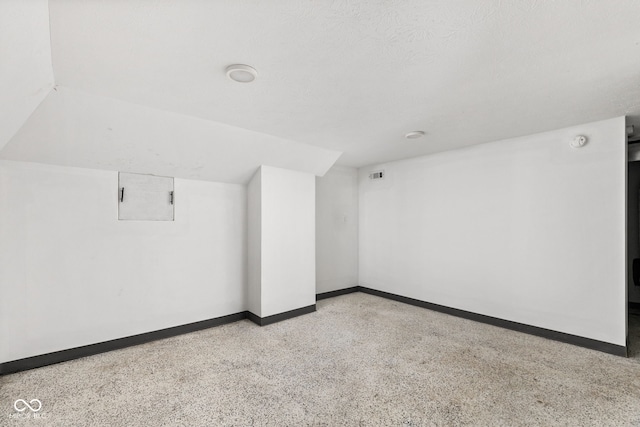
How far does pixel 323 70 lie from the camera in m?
1.98

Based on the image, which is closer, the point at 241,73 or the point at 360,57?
the point at 360,57

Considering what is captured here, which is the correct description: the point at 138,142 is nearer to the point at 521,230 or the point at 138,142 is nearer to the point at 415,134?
the point at 415,134

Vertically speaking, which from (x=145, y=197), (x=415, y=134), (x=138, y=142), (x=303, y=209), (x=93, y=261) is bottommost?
(x=93, y=261)

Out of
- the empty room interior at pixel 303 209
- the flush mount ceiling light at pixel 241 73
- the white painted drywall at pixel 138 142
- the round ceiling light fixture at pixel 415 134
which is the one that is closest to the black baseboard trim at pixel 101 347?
the empty room interior at pixel 303 209

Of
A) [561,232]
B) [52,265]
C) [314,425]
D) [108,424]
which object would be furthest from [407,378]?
[52,265]

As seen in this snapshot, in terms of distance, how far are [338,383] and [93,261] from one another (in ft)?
8.92

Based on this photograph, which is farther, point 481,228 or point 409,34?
point 481,228

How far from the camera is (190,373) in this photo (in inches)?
99.2

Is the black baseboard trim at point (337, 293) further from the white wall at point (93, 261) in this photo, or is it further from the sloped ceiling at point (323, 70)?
the sloped ceiling at point (323, 70)

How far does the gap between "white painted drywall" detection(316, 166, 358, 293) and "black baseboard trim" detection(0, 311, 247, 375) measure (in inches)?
74.5

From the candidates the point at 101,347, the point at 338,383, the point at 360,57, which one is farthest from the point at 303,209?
the point at 101,347

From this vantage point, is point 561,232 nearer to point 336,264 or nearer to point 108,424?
point 336,264

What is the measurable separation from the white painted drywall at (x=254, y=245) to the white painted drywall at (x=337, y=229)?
4.37 feet

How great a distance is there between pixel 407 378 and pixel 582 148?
310 centimetres
